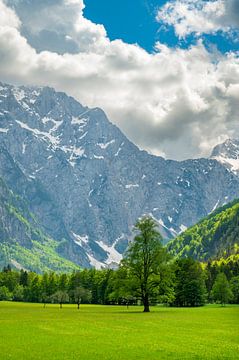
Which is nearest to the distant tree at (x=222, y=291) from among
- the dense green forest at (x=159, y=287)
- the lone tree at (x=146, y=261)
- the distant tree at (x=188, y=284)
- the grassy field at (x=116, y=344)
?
the dense green forest at (x=159, y=287)

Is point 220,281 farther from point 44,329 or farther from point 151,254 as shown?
point 44,329

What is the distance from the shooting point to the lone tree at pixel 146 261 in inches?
3487

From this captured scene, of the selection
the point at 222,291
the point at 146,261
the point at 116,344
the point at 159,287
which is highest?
the point at 146,261

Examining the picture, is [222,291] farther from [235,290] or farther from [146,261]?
[146,261]

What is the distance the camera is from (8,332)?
144 ft

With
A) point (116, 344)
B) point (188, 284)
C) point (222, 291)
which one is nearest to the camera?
point (116, 344)

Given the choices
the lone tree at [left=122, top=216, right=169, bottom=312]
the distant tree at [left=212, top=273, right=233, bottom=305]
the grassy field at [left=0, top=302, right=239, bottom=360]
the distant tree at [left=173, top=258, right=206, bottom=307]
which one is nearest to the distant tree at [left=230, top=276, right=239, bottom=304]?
the distant tree at [left=212, top=273, right=233, bottom=305]

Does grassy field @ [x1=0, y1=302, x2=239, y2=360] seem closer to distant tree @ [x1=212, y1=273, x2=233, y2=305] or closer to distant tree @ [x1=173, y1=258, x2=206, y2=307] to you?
distant tree @ [x1=173, y1=258, x2=206, y2=307]

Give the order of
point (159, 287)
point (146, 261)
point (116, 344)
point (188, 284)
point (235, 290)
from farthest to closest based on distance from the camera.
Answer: point (235, 290), point (188, 284), point (146, 261), point (159, 287), point (116, 344)

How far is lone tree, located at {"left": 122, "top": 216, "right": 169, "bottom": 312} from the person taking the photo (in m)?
88.6

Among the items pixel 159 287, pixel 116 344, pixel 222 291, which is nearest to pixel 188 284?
pixel 222 291

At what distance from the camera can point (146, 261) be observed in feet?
293

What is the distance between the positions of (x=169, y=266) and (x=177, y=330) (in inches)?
1694

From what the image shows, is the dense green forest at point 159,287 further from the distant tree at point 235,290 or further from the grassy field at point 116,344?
the grassy field at point 116,344
